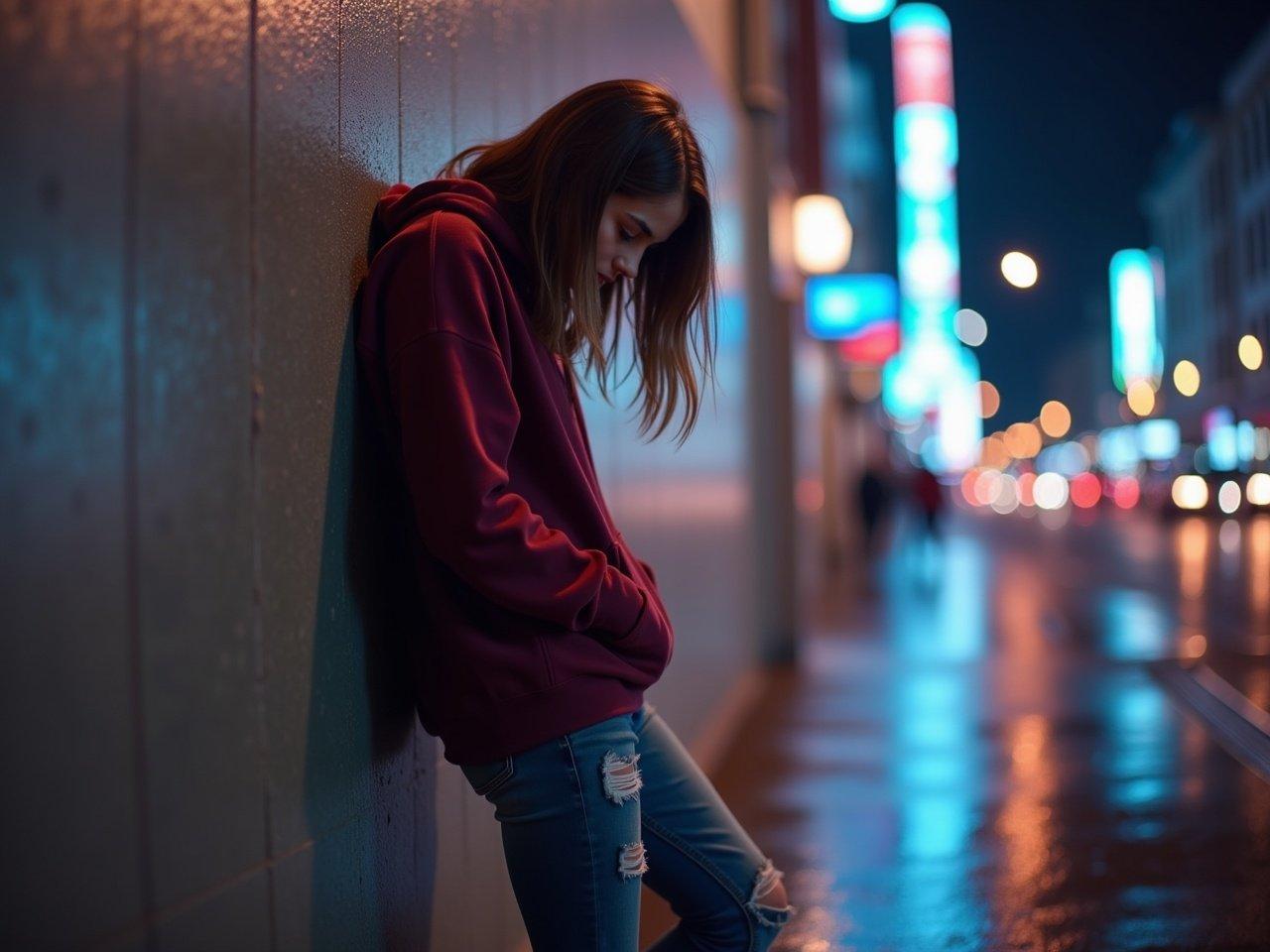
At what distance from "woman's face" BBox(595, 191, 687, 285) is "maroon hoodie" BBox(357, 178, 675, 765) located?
14cm

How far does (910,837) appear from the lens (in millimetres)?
5055

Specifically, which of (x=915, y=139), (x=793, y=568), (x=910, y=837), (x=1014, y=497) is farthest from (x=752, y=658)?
(x=1014, y=497)

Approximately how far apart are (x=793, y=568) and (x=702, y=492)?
354 centimetres

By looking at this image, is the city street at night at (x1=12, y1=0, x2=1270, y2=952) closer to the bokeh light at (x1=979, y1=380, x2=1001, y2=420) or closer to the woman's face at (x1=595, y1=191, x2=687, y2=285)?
the woman's face at (x1=595, y1=191, x2=687, y2=285)

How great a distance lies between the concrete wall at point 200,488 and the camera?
140cm

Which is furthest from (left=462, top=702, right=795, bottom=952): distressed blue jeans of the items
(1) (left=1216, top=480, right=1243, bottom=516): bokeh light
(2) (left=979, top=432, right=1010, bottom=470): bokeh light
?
(2) (left=979, top=432, right=1010, bottom=470): bokeh light

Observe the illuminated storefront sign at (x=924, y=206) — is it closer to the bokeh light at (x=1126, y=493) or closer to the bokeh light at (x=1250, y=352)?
the bokeh light at (x=1126, y=493)

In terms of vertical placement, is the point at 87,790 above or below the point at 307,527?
below

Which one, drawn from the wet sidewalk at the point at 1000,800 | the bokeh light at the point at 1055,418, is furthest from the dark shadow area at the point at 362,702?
the bokeh light at the point at 1055,418

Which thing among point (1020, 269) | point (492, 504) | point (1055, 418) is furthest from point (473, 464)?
point (1055, 418)

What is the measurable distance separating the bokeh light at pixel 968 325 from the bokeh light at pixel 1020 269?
269ft

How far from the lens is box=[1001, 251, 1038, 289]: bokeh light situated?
11.7 m

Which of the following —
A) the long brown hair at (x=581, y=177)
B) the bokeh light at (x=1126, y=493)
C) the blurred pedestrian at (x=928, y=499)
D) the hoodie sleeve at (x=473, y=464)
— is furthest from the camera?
the bokeh light at (x=1126, y=493)

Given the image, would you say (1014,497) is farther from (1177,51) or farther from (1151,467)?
(1177,51)
